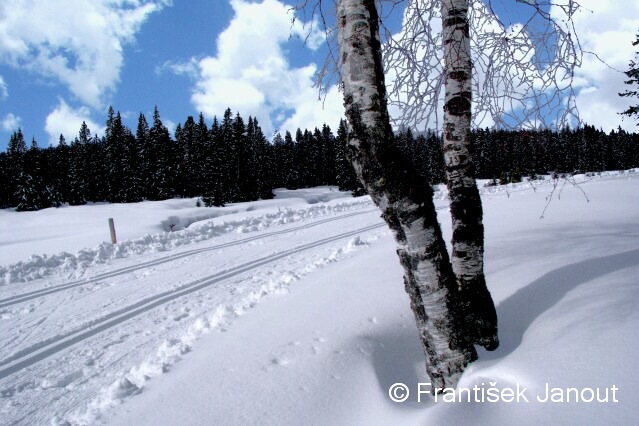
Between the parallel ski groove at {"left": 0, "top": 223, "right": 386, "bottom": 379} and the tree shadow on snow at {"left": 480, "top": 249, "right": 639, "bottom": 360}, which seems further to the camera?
the parallel ski groove at {"left": 0, "top": 223, "right": 386, "bottom": 379}

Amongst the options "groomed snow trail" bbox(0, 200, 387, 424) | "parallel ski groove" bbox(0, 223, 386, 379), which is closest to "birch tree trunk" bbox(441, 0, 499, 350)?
"groomed snow trail" bbox(0, 200, 387, 424)

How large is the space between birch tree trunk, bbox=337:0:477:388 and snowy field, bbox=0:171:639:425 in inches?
25.1

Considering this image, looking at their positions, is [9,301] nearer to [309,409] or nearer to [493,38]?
[309,409]

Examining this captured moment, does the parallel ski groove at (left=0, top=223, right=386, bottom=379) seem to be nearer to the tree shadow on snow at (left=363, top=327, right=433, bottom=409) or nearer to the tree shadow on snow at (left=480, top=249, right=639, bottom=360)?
the tree shadow on snow at (left=363, top=327, right=433, bottom=409)

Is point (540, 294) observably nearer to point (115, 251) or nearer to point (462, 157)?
point (462, 157)

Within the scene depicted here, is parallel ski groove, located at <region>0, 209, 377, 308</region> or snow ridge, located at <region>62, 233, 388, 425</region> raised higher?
parallel ski groove, located at <region>0, 209, 377, 308</region>

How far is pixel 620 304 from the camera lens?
2.88 m

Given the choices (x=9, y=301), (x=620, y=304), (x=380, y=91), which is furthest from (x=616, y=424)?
(x=9, y=301)

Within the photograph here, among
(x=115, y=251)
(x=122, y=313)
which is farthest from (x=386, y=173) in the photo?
(x=115, y=251)

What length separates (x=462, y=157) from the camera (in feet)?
11.3

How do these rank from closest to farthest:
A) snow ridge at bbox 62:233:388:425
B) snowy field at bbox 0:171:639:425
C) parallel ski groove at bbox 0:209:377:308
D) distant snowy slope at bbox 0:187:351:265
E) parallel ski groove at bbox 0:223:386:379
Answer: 1. snowy field at bbox 0:171:639:425
2. snow ridge at bbox 62:233:388:425
3. parallel ski groove at bbox 0:223:386:379
4. parallel ski groove at bbox 0:209:377:308
5. distant snowy slope at bbox 0:187:351:265

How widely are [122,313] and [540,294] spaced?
6032 mm

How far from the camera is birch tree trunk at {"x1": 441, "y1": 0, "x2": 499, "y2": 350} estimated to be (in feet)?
11.2

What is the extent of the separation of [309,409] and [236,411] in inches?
22.8
